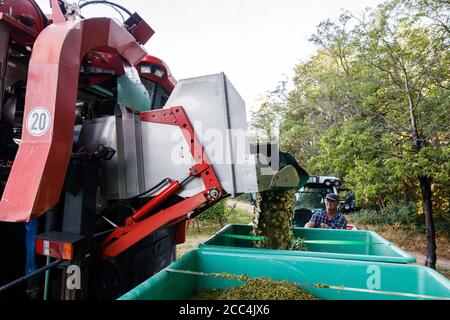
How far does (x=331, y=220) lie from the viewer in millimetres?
4531

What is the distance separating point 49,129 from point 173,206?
95 centimetres

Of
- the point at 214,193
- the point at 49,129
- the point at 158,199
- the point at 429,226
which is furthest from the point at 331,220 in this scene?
the point at 429,226

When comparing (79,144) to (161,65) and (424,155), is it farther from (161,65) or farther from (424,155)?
(424,155)

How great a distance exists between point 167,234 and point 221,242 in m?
0.66

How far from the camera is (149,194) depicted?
239 cm

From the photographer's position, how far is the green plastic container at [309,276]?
5.95 feet

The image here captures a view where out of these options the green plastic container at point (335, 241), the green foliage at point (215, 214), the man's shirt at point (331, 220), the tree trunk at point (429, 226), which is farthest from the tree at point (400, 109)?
the green foliage at point (215, 214)

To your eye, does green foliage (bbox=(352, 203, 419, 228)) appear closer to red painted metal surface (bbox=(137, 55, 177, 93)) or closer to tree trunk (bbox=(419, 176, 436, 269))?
tree trunk (bbox=(419, 176, 436, 269))

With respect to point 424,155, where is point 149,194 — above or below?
below

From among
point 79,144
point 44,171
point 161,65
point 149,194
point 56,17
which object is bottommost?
point 149,194

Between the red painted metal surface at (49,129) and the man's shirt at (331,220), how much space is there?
366 centimetres

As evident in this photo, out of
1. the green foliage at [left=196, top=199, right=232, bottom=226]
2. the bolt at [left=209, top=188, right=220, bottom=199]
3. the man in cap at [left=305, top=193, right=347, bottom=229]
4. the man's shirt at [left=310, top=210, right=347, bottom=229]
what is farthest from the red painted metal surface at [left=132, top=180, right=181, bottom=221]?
the green foliage at [left=196, top=199, right=232, bottom=226]

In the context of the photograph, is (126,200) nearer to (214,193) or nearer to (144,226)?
(144,226)
